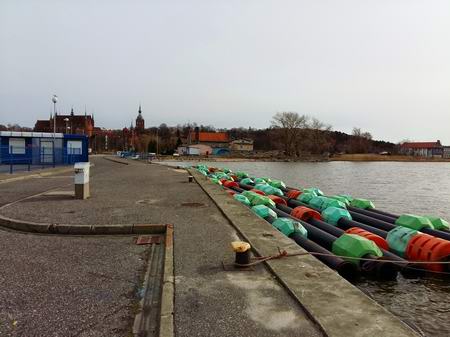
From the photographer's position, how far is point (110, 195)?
13320 mm

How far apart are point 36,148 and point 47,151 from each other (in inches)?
35.9

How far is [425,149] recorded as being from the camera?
7028 inches

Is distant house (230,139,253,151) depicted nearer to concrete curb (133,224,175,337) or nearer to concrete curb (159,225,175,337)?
concrete curb (159,225,175,337)

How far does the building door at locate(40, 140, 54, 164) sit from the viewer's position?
3053 cm

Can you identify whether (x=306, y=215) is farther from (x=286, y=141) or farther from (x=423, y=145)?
(x=423, y=145)

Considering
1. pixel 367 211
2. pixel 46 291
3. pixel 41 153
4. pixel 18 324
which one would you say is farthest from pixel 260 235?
pixel 41 153

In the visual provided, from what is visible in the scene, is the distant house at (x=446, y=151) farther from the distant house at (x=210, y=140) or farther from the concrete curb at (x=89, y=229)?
the concrete curb at (x=89, y=229)

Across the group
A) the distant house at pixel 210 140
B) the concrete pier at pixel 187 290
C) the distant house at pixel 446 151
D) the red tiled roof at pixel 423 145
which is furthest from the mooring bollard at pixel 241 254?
the red tiled roof at pixel 423 145

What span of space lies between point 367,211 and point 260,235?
7.31 m

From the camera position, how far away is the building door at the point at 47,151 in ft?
100

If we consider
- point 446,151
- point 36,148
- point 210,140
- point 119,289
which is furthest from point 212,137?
point 119,289

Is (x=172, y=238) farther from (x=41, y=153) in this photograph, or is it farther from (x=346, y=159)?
(x=346, y=159)

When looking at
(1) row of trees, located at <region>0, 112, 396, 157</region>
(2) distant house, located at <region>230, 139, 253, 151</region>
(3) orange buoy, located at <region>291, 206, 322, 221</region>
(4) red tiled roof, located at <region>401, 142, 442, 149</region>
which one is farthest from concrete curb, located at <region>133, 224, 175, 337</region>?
(4) red tiled roof, located at <region>401, 142, 442, 149</region>

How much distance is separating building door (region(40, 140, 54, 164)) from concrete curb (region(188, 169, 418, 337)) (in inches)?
1113
